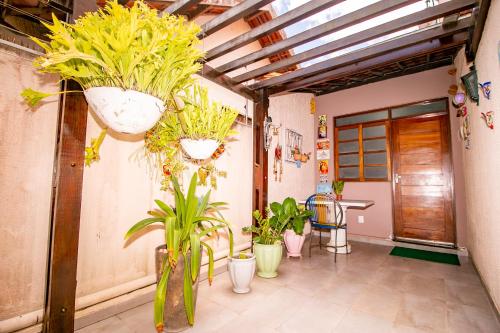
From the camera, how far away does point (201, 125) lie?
5.12 ft

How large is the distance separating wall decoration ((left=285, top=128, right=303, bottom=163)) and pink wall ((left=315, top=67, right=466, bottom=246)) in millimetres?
892

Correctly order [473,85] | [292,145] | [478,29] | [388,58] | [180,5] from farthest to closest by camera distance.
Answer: [292,145] → [388,58] → [473,85] → [478,29] → [180,5]

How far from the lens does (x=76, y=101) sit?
1.56 metres

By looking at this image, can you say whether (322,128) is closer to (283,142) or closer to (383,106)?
(383,106)

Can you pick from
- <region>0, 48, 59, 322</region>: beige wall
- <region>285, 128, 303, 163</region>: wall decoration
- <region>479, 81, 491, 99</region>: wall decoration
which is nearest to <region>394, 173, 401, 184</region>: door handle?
<region>285, 128, 303, 163</region>: wall decoration

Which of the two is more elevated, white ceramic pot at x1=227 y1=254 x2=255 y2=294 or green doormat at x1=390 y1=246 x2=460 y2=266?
white ceramic pot at x1=227 y1=254 x2=255 y2=294

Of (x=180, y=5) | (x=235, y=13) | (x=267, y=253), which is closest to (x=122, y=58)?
(x=180, y=5)

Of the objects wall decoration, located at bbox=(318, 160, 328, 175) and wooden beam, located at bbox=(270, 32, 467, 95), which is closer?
A: wooden beam, located at bbox=(270, 32, 467, 95)

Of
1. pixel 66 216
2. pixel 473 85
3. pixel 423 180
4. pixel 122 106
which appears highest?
pixel 473 85

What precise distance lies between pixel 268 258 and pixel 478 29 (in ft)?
8.75

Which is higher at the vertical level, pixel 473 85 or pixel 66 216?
pixel 473 85

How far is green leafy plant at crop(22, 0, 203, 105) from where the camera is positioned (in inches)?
35.4

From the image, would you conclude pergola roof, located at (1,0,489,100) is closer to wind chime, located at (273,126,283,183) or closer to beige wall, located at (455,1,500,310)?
beige wall, located at (455,1,500,310)

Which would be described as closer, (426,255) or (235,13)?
(235,13)
